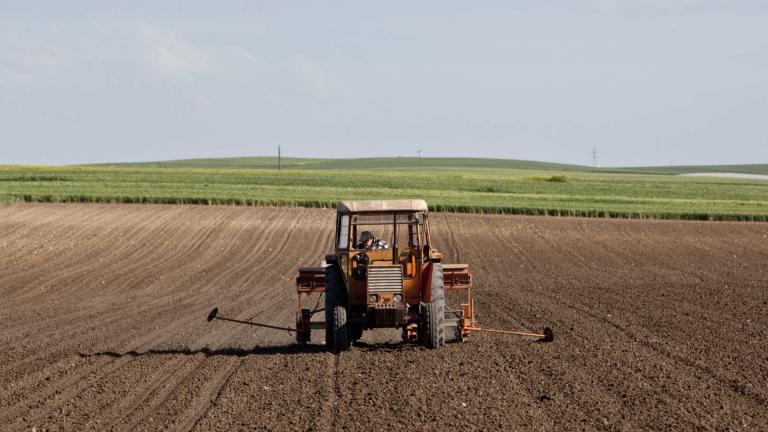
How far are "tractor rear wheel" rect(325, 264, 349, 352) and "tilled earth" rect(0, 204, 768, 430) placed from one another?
0.88 feet

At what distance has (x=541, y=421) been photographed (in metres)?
10.7

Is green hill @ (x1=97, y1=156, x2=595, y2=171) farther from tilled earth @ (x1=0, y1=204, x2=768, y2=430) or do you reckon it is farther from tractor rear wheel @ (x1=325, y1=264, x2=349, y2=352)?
tractor rear wheel @ (x1=325, y1=264, x2=349, y2=352)

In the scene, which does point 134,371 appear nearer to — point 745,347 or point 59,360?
point 59,360

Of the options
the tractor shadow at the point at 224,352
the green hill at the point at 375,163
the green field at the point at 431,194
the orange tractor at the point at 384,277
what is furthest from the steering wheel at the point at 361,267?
the green hill at the point at 375,163

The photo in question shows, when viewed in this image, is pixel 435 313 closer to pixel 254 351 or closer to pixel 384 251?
pixel 384 251

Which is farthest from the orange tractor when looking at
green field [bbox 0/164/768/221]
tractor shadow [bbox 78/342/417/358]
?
green field [bbox 0/164/768/221]

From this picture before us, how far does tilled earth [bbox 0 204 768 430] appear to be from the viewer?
36.5 feet

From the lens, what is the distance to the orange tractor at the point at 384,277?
1509cm

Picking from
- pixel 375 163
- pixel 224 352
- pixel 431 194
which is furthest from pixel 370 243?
pixel 375 163

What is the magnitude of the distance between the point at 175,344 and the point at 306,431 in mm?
6605

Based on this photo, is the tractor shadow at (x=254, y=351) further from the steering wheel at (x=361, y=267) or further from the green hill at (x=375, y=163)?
the green hill at (x=375, y=163)

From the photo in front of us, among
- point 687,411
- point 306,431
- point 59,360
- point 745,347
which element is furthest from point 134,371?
point 745,347

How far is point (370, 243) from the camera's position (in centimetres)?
1560

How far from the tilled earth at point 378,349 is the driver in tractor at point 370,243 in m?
1.45
